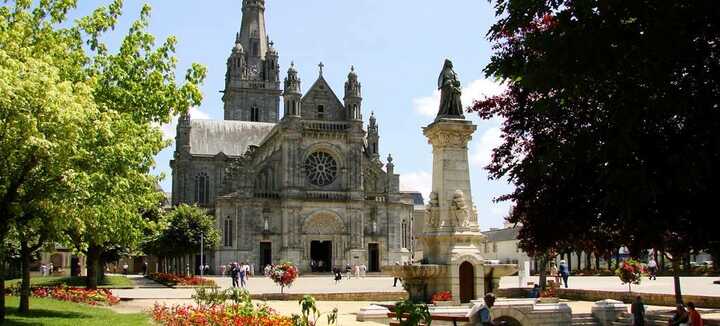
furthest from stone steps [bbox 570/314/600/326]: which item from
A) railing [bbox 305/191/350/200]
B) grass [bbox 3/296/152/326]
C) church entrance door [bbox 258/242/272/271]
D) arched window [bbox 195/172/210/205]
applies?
arched window [bbox 195/172/210/205]

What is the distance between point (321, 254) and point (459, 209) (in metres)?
47.1

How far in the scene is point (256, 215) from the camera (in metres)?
63.2

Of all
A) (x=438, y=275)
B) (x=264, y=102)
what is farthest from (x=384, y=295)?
(x=264, y=102)

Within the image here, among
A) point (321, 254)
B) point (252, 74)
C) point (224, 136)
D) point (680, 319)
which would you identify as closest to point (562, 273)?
point (680, 319)

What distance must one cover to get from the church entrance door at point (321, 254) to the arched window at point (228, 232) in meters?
7.67

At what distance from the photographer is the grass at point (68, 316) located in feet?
57.3

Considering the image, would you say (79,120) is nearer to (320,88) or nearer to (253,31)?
(320,88)

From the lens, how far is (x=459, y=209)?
21.4 metres

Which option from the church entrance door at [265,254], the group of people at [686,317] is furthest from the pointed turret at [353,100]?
the group of people at [686,317]

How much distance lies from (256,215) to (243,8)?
3724 cm

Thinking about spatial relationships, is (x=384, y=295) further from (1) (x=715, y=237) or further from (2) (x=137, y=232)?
(1) (x=715, y=237)

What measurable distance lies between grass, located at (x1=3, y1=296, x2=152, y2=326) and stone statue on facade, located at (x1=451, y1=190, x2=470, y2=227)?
29.8 feet

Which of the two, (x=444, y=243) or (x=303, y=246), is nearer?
(x=444, y=243)

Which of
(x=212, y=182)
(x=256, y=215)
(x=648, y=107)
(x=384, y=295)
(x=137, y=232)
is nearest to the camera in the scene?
(x=648, y=107)
